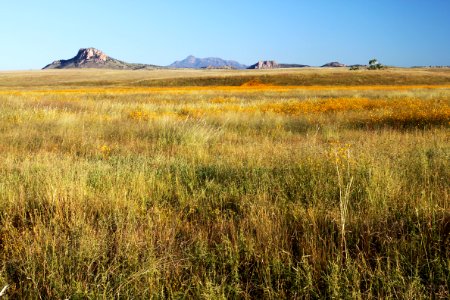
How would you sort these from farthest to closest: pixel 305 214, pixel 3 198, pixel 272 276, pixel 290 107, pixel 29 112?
pixel 290 107, pixel 29 112, pixel 3 198, pixel 305 214, pixel 272 276

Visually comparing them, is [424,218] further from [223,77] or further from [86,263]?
[223,77]

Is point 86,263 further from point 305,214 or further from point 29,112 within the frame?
point 29,112

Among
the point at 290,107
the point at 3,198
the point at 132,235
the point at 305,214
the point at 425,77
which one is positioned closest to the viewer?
the point at 132,235

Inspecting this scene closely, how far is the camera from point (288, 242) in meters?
3.36

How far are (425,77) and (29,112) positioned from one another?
200ft

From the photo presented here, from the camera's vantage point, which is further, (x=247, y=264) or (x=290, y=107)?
(x=290, y=107)

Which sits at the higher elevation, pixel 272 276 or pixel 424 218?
pixel 424 218

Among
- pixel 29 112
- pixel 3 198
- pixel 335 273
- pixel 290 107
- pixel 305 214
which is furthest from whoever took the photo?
pixel 290 107

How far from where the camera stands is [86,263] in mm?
2924

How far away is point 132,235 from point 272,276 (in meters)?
1.29

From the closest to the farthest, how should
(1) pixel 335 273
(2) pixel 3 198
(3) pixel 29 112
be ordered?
(1) pixel 335 273
(2) pixel 3 198
(3) pixel 29 112

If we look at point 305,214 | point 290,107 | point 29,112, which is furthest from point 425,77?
point 305,214

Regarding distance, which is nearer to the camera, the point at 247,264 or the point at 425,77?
the point at 247,264

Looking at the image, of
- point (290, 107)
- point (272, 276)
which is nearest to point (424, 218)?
point (272, 276)
